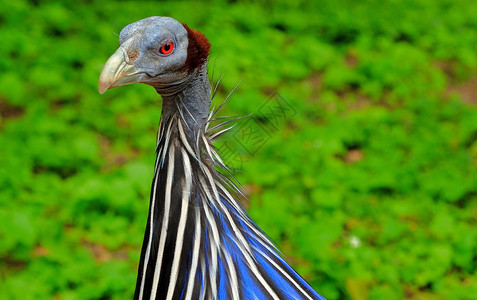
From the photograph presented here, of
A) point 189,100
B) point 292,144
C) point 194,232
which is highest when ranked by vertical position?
point 292,144

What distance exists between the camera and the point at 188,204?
5.50 ft

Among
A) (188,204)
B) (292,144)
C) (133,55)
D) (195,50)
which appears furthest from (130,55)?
(292,144)

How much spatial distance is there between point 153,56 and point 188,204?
1.32 feet

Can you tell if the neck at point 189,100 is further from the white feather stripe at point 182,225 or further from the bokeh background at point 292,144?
the bokeh background at point 292,144

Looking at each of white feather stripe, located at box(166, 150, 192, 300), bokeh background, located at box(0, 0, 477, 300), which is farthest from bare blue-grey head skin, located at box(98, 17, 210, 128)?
bokeh background, located at box(0, 0, 477, 300)

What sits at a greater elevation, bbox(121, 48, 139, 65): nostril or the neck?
bbox(121, 48, 139, 65): nostril

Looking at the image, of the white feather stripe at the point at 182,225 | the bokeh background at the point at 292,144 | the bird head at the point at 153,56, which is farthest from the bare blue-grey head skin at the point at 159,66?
the bokeh background at the point at 292,144

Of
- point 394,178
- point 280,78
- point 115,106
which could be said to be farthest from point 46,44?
point 394,178

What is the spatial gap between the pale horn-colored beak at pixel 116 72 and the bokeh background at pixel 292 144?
723mm

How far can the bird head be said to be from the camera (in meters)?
1.58

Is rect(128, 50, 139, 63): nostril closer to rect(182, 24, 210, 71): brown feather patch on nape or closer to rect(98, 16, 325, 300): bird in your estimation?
rect(98, 16, 325, 300): bird

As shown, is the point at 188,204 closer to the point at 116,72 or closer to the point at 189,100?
the point at 189,100

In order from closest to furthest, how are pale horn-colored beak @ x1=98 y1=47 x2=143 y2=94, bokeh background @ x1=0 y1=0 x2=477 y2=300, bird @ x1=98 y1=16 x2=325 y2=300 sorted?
pale horn-colored beak @ x1=98 y1=47 x2=143 y2=94
bird @ x1=98 y1=16 x2=325 y2=300
bokeh background @ x1=0 y1=0 x2=477 y2=300

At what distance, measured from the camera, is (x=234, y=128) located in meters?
1.88
